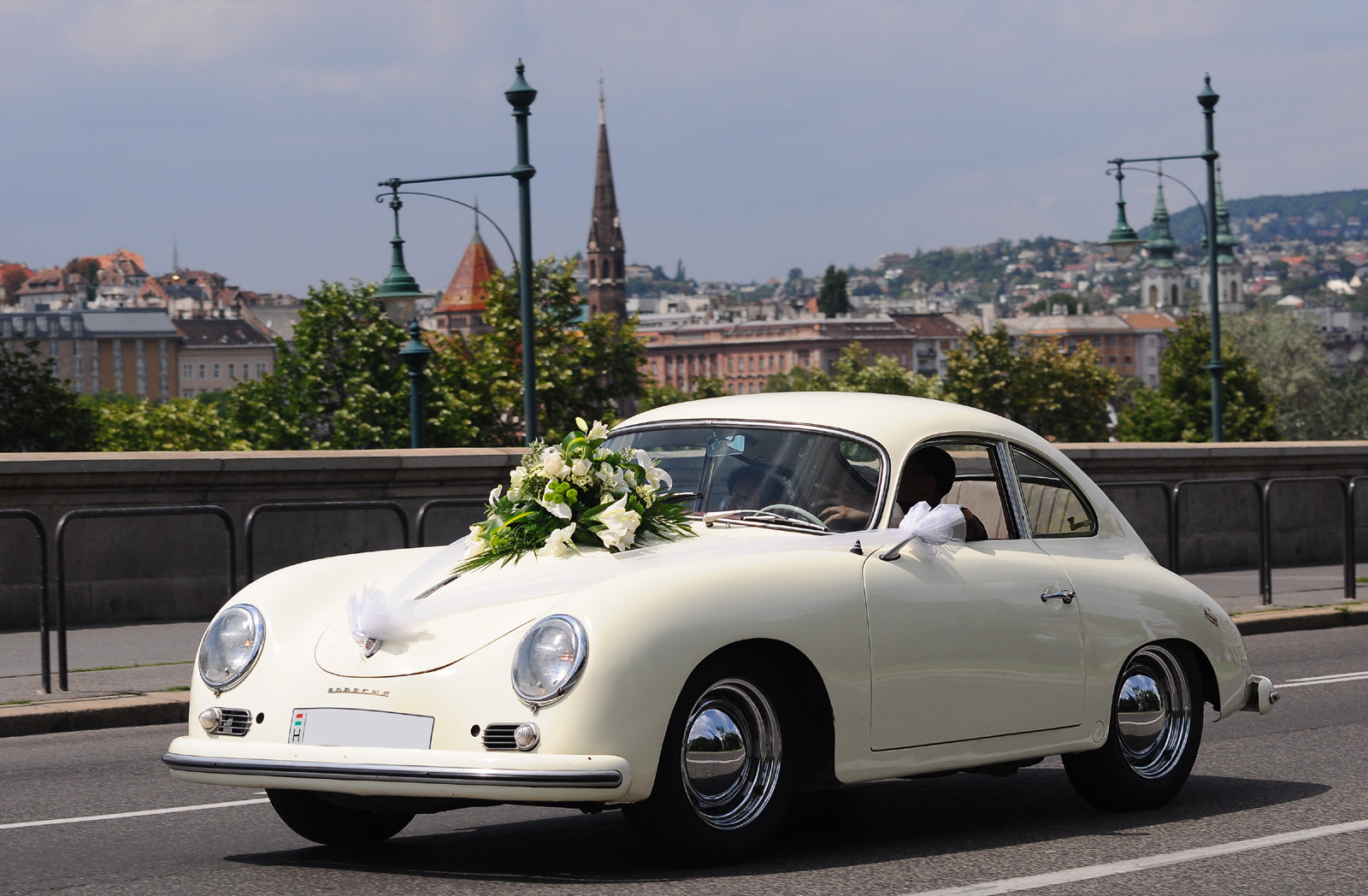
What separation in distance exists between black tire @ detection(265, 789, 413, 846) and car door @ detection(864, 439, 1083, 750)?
1679 mm

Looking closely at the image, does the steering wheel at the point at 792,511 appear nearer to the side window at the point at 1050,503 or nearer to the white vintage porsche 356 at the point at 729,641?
the white vintage porsche 356 at the point at 729,641

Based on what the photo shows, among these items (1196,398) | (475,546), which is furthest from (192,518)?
(1196,398)

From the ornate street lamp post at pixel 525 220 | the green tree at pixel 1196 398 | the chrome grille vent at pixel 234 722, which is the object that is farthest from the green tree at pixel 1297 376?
the chrome grille vent at pixel 234 722

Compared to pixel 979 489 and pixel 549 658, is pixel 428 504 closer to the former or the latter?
pixel 979 489

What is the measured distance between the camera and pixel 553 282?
64500mm

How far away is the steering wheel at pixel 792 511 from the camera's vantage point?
236 inches

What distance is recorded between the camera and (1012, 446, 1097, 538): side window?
21.8ft

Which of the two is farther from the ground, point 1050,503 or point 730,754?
point 1050,503

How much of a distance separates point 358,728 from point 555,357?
59290mm

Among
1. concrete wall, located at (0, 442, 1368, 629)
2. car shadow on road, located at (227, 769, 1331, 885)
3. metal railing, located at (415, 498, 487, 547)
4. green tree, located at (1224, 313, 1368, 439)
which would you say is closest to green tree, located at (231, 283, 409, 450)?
green tree, located at (1224, 313, 1368, 439)

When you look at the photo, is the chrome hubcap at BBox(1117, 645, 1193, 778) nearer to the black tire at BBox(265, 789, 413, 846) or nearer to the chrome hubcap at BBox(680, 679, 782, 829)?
the chrome hubcap at BBox(680, 679, 782, 829)

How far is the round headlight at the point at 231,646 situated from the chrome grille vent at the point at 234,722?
0.30 ft

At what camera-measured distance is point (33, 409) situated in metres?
48.9

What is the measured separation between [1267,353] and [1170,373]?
22005 millimetres
